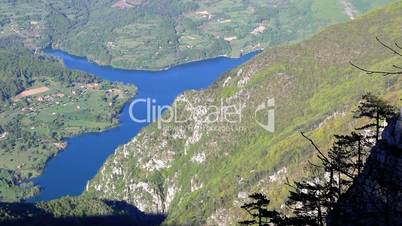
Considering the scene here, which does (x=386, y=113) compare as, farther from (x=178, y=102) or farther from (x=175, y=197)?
(x=178, y=102)

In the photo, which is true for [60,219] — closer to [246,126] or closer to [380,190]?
[246,126]

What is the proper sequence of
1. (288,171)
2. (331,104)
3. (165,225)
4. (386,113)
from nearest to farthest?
1. (386,113)
2. (288,171)
3. (165,225)
4. (331,104)

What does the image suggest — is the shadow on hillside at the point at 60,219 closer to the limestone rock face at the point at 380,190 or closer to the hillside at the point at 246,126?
the hillside at the point at 246,126

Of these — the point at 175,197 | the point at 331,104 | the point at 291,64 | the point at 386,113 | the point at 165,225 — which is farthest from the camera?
the point at 291,64

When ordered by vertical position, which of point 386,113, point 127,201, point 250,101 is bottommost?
point 127,201

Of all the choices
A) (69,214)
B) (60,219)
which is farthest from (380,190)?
(69,214)

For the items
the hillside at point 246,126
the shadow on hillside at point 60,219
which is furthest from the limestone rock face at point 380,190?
the hillside at point 246,126

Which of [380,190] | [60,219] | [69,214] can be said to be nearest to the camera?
[380,190]

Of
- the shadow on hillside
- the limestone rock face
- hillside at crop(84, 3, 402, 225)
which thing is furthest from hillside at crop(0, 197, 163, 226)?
the limestone rock face

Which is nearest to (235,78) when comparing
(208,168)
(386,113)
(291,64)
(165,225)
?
(291,64)
